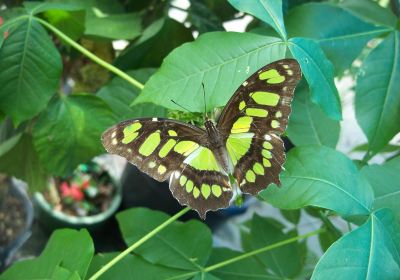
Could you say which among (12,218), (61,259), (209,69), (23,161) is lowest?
(12,218)

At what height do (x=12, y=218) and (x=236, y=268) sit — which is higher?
(x=236, y=268)

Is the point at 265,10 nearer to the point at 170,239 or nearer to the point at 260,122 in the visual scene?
the point at 260,122

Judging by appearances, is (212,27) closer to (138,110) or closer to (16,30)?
(138,110)

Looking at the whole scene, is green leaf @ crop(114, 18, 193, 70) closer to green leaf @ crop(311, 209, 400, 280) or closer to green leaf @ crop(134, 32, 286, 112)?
green leaf @ crop(134, 32, 286, 112)

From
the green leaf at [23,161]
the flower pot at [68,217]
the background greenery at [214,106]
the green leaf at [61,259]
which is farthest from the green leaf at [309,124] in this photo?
the flower pot at [68,217]

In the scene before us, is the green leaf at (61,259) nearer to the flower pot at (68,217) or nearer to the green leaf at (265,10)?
the green leaf at (265,10)

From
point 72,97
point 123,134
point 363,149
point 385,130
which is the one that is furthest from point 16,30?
point 363,149

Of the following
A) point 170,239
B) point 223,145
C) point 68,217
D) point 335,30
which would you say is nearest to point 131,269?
point 170,239

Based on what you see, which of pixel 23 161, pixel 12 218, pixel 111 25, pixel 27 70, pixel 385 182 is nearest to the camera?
pixel 385 182
